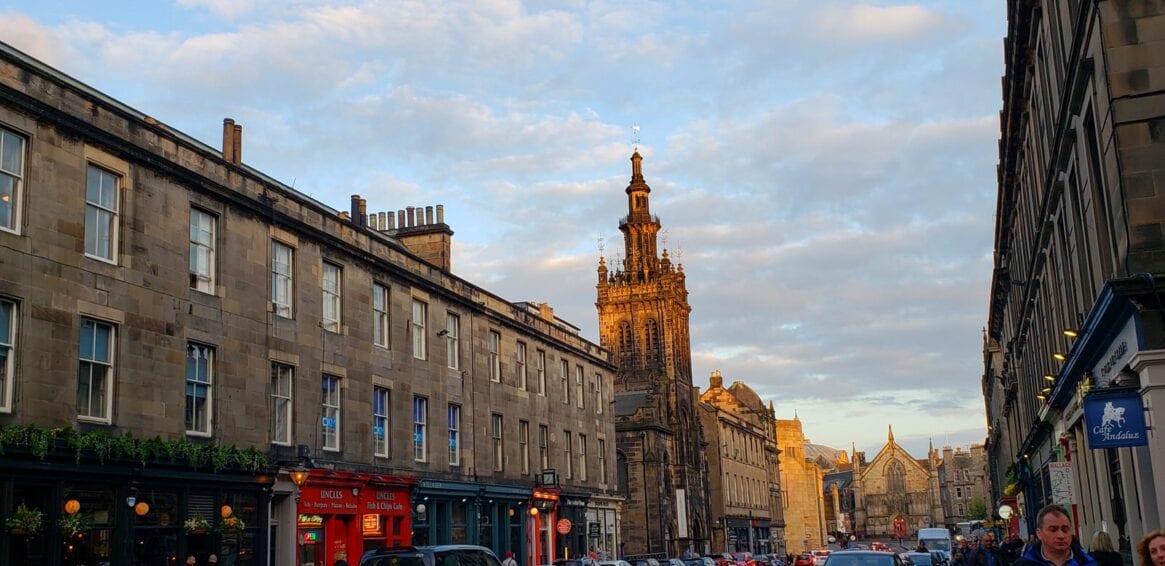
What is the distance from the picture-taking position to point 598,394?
158 ft

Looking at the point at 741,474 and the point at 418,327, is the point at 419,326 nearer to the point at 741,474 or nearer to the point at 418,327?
the point at 418,327

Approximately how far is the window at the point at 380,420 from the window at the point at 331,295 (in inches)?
101

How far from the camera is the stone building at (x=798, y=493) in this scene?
416ft

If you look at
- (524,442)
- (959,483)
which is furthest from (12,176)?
(959,483)

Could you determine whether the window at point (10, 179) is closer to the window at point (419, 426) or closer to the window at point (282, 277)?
the window at point (282, 277)

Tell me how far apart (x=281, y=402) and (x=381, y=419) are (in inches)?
186

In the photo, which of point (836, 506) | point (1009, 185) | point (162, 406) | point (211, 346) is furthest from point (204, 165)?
point (836, 506)

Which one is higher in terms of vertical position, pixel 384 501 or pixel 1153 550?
pixel 384 501

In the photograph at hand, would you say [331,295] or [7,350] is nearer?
[7,350]

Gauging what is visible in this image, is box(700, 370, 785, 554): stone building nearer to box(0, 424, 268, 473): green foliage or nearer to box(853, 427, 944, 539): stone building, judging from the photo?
box(853, 427, 944, 539): stone building

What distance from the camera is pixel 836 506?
164 metres

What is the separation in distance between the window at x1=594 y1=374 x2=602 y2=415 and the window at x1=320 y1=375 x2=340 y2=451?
20404mm

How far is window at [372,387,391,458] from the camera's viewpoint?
30.1m

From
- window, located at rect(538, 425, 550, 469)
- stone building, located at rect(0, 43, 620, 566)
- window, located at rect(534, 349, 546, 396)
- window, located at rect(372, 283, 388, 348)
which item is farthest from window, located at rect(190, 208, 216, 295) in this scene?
window, located at rect(538, 425, 550, 469)
